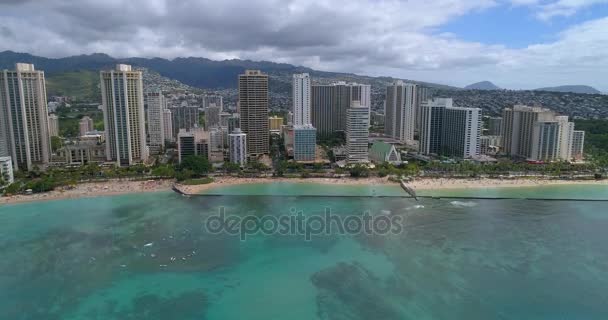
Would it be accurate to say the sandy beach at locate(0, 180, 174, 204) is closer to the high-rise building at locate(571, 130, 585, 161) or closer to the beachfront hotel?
the beachfront hotel

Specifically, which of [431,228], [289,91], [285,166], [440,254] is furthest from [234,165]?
[289,91]

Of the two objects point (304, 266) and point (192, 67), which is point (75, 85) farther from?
point (192, 67)

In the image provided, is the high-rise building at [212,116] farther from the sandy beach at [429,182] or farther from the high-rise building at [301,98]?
the sandy beach at [429,182]

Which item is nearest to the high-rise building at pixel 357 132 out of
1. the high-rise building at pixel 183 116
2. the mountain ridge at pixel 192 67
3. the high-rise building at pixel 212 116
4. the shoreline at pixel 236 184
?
the shoreline at pixel 236 184

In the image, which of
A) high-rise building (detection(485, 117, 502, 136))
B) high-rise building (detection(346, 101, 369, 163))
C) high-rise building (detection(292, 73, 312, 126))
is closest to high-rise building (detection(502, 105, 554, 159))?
high-rise building (detection(485, 117, 502, 136))

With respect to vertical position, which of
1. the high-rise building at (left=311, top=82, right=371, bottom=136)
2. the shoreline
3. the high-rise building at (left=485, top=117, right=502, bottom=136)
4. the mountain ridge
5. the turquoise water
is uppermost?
the mountain ridge
